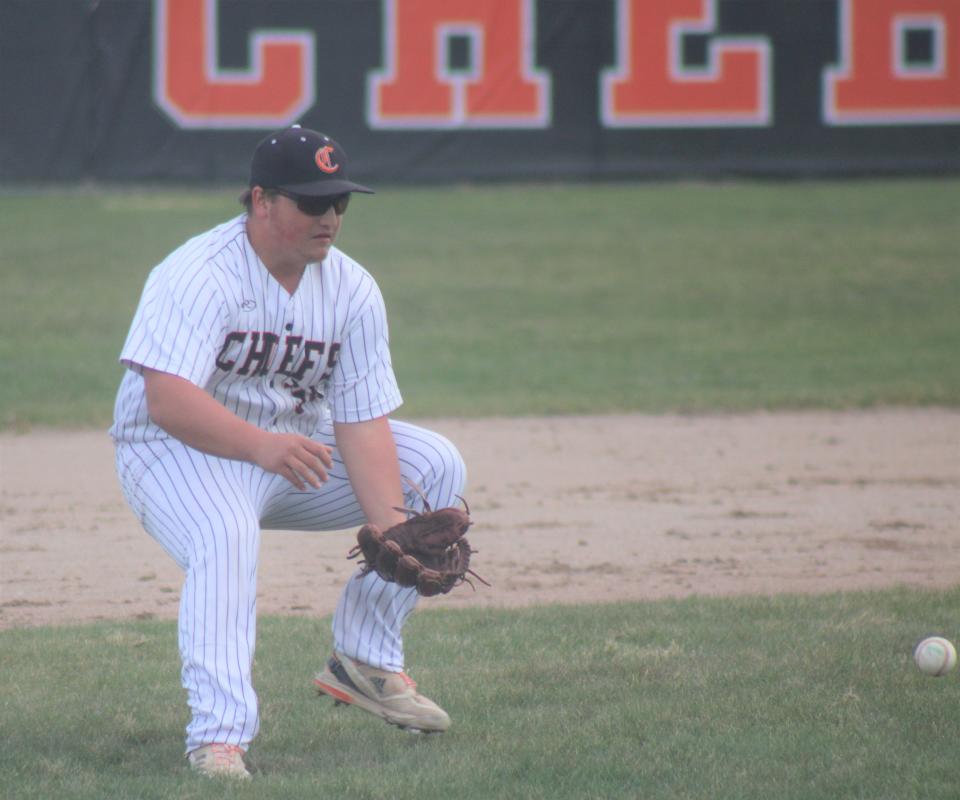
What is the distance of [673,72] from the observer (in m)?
11.2

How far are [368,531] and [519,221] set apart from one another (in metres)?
9.71

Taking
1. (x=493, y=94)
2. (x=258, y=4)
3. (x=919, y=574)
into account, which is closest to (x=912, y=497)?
(x=919, y=574)

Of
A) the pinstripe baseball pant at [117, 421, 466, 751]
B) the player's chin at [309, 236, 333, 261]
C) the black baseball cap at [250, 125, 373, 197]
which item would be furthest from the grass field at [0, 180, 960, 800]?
the black baseball cap at [250, 125, 373, 197]

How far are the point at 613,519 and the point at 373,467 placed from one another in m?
2.42

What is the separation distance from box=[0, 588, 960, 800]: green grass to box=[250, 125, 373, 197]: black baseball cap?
119cm

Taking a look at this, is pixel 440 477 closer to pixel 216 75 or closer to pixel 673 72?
pixel 216 75

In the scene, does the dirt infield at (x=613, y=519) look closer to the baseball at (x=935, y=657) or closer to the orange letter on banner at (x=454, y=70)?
the baseball at (x=935, y=657)

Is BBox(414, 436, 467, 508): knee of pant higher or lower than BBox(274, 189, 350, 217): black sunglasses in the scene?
lower

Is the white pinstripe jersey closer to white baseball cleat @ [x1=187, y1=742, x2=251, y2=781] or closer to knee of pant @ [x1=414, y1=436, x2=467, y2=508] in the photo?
knee of pant @ [x1=414, y1=436, x2=467, y2=508]

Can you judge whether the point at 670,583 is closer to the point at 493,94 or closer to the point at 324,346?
the point at 324,346

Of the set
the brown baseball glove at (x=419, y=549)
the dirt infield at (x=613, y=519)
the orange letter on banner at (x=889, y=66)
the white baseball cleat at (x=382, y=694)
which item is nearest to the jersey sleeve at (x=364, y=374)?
the brown baseball glove at (x=419, y=549)

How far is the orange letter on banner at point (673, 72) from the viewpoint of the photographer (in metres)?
11.2

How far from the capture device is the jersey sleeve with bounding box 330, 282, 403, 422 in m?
3.33

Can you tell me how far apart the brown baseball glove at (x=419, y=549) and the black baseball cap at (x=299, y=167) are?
0.72 meters
